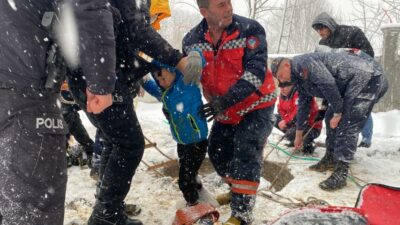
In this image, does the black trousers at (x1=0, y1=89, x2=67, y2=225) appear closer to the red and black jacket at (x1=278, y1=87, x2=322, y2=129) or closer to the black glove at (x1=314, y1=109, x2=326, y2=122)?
the black glove at (x1=314, y1=109, x2=326, y2=122)

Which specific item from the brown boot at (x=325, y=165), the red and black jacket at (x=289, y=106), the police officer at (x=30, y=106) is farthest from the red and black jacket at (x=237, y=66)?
the red and black jacket at (x=289, y=106)

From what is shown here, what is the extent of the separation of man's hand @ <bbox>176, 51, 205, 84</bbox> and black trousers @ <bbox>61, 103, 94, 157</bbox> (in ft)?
6.01

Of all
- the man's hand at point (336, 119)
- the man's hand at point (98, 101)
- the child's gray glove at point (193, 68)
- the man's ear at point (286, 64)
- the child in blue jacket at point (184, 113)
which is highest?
the child's gray glove at point (193, 68)

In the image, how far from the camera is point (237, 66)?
2.61 metres

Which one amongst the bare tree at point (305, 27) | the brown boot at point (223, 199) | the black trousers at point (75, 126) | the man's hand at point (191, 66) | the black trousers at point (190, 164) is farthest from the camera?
the bare tree at point (305, 27)

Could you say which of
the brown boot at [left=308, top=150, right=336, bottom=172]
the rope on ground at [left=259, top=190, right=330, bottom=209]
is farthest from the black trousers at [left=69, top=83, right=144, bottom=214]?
the brown boot at [left=308, top=150, right=336, bottom=172]

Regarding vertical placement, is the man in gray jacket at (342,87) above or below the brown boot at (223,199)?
above

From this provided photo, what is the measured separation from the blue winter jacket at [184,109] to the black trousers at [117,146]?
38cm

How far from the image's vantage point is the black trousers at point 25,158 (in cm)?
158

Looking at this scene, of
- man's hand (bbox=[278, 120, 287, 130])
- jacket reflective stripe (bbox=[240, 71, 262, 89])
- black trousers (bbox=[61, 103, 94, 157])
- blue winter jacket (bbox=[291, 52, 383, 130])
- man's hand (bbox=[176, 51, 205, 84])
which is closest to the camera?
man's hand (bbox=[176, 51, 205, 84])

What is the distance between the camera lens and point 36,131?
1.60m

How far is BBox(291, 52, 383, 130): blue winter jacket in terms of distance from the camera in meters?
3.53

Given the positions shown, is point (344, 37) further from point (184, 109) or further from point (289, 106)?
point (184, 109)

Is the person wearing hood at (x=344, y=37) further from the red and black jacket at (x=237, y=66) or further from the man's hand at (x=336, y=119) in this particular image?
the red and black jacket at (x=237, y=66)
